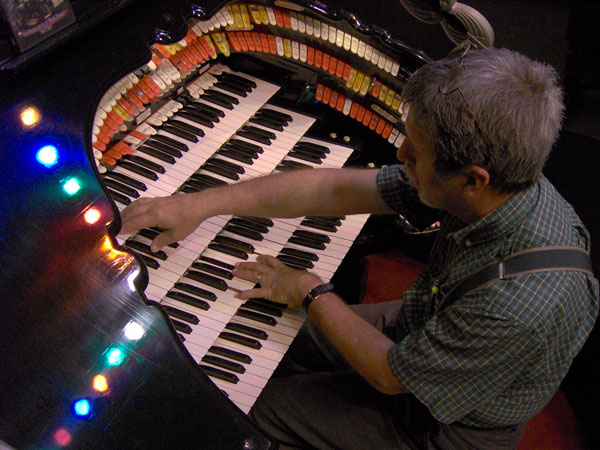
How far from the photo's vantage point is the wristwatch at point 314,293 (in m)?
1.78

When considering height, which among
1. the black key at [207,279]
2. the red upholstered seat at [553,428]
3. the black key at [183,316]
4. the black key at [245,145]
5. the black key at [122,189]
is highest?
the black key at [122,189]

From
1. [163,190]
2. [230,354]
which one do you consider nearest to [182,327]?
[230,354]

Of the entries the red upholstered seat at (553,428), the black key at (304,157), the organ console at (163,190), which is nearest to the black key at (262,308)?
the organ console at (163,190)

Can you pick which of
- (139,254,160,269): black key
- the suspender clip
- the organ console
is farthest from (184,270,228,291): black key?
the suspender clip

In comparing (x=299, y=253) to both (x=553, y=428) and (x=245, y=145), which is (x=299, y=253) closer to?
(x=245, y=145)

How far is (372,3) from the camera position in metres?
2.20

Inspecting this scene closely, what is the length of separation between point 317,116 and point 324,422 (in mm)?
1203

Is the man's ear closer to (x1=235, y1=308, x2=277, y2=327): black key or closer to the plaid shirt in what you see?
the plaid shirt

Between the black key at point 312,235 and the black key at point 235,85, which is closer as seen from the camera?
the black key at point 312,235

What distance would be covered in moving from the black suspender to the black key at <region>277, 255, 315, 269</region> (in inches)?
27.7

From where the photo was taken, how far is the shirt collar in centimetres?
142

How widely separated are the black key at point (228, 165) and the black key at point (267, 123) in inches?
9.2

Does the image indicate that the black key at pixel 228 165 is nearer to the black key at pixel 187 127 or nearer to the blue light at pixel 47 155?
the black key at pixel 187 127

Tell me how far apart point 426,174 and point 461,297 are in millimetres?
324
